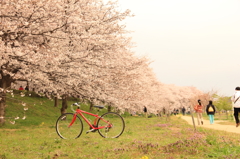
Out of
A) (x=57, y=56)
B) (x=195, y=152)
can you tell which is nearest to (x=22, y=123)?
(x=57, y=56)

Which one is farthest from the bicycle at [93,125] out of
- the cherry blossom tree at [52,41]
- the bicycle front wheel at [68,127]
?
the cherry blossom tree at [52,41]

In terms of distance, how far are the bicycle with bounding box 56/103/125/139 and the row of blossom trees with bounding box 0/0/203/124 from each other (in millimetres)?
2968

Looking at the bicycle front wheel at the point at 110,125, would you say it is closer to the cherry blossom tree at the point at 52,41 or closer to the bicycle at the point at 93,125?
the bicycle at the point at 93,125

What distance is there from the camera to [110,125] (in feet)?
31.9

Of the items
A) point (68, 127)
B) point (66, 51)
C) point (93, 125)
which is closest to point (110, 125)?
point (93, 125)

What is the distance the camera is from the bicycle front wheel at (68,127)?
9.77 meters

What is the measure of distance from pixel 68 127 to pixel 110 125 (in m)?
1.67

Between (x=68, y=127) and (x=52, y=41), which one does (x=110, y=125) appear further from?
(x=52, y=41)

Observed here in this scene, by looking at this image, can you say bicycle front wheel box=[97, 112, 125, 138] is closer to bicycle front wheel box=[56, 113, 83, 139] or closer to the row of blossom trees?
bicycle front wheel box=[56, 113, 83, 139]

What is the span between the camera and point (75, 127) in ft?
32.4

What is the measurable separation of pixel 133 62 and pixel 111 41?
4.07 meters

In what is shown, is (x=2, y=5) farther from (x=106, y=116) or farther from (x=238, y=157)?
(x=238, y=157)

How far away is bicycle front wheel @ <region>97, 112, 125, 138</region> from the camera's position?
9.67 metres

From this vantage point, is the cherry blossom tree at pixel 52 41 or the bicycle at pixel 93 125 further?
the cherry blossom tree at pixel 52 41
